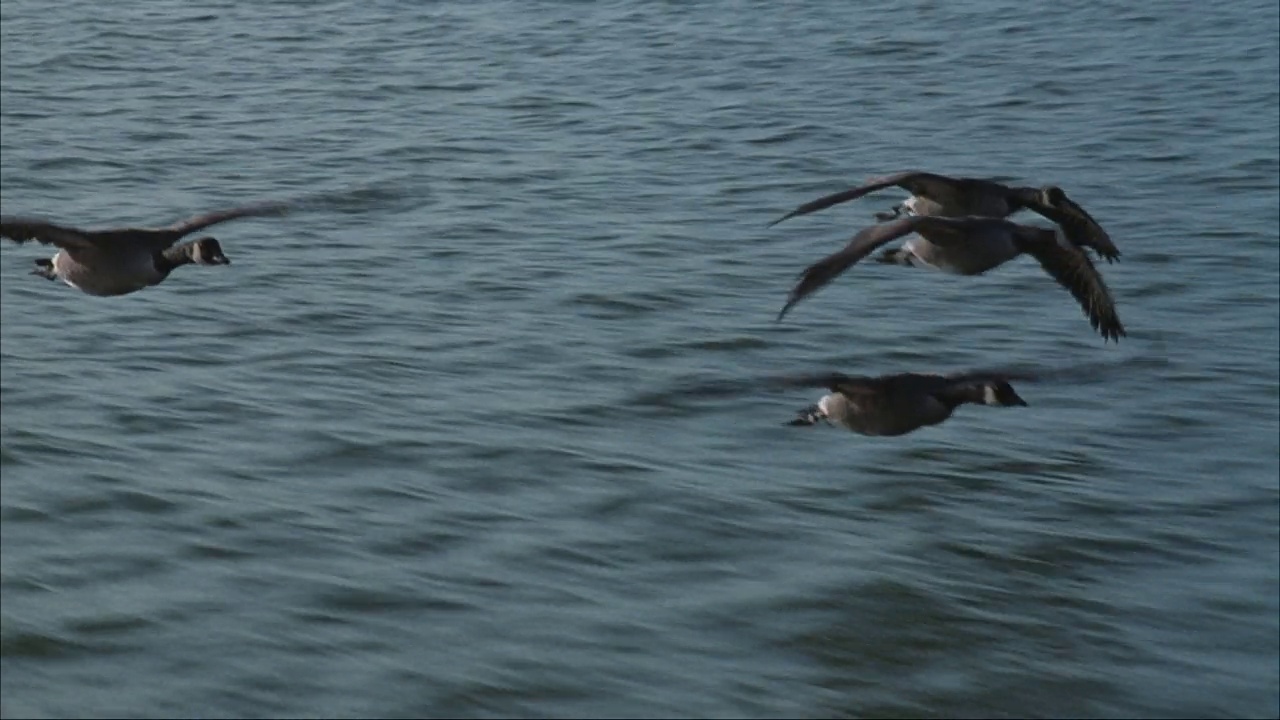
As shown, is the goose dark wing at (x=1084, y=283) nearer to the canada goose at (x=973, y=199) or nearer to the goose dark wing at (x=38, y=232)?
→ the canada goose at (x=973, y=199)

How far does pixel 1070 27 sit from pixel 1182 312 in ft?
39.4

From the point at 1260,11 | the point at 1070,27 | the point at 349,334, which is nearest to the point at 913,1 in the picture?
the point at 1070,27

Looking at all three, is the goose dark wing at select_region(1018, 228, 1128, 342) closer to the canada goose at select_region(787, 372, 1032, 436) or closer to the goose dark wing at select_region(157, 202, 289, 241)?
the canada goose at select_region(787, 372, 1032, 436)

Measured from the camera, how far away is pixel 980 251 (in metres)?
11.5

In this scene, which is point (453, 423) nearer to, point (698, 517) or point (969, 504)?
point (698, 517)

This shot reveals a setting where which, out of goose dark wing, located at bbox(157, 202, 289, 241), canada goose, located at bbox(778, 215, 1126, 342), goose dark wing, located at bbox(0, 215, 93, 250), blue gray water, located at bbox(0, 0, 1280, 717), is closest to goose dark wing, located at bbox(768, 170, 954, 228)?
canada goose, located at bbox(778, 215, 1126, 342)

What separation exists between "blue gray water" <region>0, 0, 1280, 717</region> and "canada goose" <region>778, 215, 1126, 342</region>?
72 centimetres

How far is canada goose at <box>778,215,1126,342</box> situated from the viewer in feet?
34.5

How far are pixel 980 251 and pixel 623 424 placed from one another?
275 centimetres

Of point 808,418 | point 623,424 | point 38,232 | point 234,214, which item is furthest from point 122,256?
point 808,418

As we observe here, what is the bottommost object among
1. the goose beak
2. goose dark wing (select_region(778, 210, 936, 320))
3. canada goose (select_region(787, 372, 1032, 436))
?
the goose beak

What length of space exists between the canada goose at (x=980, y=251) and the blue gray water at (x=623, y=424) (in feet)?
2.37

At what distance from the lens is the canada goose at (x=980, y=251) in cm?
1051

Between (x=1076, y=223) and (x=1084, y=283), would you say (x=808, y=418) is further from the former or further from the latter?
(x=1076, y=223)
